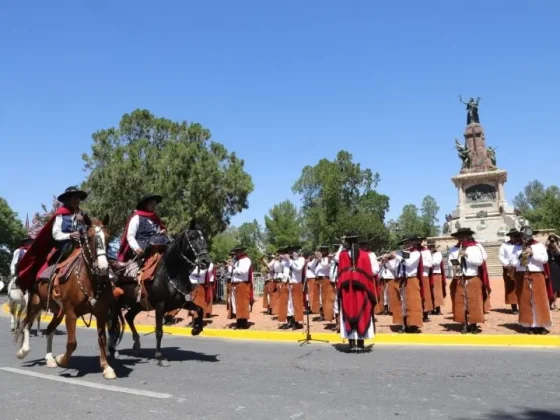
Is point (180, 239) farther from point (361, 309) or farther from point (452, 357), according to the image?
point (452, 357)

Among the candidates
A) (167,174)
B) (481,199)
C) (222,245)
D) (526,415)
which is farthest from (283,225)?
(526,415)

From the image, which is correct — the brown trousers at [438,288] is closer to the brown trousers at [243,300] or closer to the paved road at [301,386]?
the brown trousers at [243,300]

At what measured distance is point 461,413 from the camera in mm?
5176

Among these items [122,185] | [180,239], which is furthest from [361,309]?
[122,185]

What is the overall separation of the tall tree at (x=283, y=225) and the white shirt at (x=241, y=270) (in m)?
61.0

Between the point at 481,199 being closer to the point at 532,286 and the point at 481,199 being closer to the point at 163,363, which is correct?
the point at 532,286

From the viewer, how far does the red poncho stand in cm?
985

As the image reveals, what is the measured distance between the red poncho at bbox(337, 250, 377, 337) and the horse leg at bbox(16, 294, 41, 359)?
5610 millimetres

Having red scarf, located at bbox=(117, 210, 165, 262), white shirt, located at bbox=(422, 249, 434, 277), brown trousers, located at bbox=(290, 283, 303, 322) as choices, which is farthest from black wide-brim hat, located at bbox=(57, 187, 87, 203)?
white shirt, located at bbox=(422, 249, 434, 277)

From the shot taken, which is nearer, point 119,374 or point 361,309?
point 119,374

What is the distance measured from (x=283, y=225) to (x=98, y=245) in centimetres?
7187

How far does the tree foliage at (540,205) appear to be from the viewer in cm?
6306

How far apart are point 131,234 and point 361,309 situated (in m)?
4.66

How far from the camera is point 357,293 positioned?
997 centimetres
